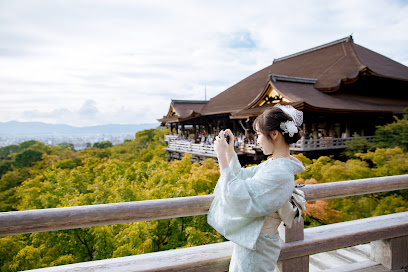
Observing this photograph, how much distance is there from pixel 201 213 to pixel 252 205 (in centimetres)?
51

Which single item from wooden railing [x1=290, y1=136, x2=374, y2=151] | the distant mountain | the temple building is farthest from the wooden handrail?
the distant mountain

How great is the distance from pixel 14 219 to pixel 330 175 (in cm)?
603

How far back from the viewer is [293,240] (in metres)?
1.74

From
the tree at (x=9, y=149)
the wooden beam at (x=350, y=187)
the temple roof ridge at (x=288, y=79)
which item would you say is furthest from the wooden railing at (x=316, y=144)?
the tree at (x=9, y=149)

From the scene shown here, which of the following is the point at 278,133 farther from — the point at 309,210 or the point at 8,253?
the point at 8,253

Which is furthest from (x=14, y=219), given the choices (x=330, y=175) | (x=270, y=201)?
(x=330, y=175)

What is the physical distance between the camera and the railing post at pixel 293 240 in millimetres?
1720

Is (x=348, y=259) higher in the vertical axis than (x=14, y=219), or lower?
lower

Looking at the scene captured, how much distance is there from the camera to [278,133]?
4.08 feet

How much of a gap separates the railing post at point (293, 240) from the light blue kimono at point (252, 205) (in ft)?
1.44

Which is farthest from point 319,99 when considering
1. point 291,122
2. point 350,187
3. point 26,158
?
point 26,158

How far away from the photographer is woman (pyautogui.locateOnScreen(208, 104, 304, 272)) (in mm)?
1154

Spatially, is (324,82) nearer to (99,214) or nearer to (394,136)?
(394,136)

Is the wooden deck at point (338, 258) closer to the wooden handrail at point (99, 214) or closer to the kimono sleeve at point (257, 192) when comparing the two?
the wooden handrail at point (99, 214)
